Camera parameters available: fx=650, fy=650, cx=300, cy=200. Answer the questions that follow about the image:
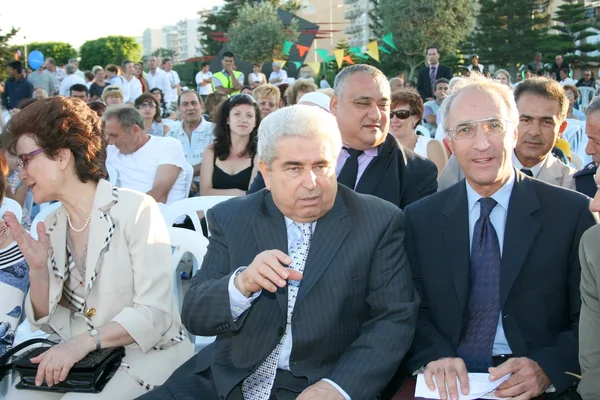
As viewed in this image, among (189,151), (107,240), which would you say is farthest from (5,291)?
(189,151)

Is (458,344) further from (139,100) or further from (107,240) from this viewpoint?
(139,100)

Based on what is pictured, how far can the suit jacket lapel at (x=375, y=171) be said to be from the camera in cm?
350

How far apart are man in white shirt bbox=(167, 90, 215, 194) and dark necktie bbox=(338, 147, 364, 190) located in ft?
12.4

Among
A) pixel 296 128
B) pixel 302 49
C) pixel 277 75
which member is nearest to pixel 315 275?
pixel 296 128

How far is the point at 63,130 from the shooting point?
278 centimetres

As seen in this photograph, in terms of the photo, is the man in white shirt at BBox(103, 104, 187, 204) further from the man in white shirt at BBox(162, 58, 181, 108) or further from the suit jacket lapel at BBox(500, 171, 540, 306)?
the man in white shirt at BBox(162, 58, 181, 108)

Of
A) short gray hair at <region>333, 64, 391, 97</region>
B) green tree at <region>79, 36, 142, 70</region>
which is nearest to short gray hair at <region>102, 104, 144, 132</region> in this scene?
short gray hair at <region>333, 64, 391, 97</region>

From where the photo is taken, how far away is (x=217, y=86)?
1441cm

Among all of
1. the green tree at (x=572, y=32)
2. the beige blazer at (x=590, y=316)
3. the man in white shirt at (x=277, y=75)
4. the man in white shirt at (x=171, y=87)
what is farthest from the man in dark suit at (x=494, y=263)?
the green tree at (x=572, y=32)

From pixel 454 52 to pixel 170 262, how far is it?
33892 mm

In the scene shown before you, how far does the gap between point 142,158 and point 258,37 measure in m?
33.6

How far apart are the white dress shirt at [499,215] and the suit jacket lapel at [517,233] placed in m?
0.04

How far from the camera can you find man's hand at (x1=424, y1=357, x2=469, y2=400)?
221 cm

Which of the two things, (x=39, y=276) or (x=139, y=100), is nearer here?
(x=39, y=276)
